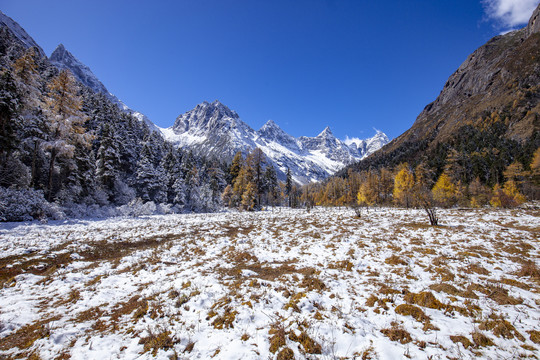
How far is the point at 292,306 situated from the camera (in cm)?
540

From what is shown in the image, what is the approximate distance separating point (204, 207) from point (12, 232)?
32.3 m

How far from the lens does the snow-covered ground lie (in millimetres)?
4008

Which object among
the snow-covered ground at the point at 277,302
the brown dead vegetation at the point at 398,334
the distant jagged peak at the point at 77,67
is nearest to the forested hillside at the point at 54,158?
the snow-covered ground at the point at 277,302

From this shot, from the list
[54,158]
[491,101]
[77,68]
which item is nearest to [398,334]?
[54,158]

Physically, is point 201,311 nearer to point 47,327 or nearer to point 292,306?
point 292,306

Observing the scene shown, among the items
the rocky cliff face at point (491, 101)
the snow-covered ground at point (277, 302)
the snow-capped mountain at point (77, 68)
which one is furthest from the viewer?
the snow-capped mountain at point (77, 68)

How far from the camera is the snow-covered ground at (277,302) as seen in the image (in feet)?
13.1

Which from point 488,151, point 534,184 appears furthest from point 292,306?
point 488,151

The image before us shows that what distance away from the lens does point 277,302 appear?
5.63m

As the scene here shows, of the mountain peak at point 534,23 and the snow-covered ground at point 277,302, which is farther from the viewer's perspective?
the mountain peak at point 534,23

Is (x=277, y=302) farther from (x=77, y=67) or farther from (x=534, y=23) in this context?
(x=77, y=67)

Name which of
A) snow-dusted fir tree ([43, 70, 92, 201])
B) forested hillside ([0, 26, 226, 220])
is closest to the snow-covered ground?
forested hillside ([0, 26, 226, 220])

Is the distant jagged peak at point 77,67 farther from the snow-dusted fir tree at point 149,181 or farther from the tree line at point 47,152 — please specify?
the tree line at point 47,152

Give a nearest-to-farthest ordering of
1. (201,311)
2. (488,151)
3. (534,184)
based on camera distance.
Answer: (201,311) < (534,184) < (488,151)
